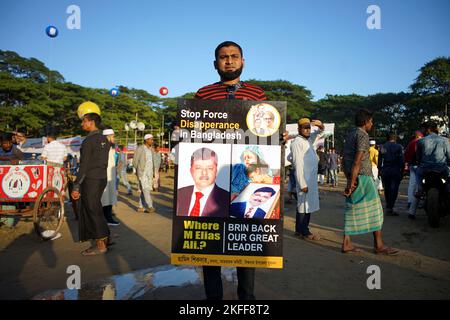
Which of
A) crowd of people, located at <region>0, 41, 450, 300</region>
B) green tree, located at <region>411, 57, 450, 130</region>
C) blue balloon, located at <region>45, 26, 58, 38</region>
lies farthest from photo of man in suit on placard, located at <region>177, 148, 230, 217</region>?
green tree, located at <region>411, 57, 450, 130</region>

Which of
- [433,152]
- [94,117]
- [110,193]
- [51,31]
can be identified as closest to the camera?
[94,117]

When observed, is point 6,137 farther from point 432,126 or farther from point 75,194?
point 432,126

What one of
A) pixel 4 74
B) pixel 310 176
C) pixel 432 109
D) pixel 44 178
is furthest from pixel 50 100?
pixel 432 109

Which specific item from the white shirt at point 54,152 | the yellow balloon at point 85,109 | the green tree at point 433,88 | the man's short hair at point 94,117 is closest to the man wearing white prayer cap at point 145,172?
the white shirt at point 54,152

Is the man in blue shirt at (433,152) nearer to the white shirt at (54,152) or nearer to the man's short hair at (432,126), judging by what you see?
the man's short hair at (432,126)

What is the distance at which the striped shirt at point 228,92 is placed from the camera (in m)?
2.36

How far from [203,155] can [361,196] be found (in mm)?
2895

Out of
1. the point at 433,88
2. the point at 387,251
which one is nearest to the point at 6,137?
the point at 387,251

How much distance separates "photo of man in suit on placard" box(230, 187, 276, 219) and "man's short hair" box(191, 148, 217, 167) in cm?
34

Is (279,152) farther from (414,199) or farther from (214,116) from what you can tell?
(414,199)

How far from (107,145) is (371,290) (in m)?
3.78

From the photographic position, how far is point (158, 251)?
14.3 feet

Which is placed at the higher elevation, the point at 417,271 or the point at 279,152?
the point at 279,152

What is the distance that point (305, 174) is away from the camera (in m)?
5.10
